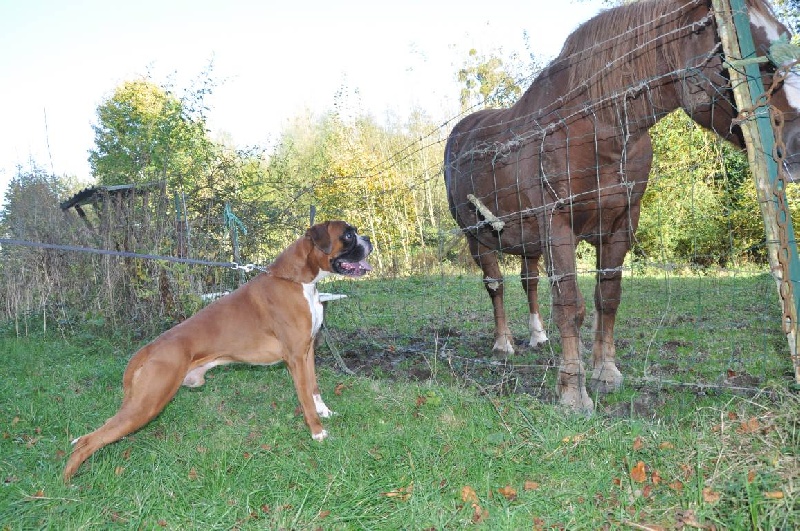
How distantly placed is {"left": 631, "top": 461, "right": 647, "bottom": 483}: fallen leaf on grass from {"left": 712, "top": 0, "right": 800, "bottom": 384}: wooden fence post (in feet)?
2.67

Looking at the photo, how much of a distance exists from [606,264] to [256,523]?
3089 mm

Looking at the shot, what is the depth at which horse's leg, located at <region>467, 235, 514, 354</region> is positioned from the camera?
5945 mm

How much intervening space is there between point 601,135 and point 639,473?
7.04 feet

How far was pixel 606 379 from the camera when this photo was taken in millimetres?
4445

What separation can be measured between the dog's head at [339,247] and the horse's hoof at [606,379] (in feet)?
6.29

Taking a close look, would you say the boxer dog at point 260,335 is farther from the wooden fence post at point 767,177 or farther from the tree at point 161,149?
the tree at point 161,149

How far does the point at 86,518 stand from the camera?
8.79ft

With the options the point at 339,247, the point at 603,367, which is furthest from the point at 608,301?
the point at 339,247

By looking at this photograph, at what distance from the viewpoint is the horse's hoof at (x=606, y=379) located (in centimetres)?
433

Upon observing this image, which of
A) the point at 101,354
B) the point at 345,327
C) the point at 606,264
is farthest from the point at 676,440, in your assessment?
the point at 101,354

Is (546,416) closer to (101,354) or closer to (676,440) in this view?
(676,440)

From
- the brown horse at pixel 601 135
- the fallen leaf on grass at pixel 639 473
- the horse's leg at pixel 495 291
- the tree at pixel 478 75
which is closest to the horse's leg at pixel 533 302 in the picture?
the horse's leg at pixel 495 291

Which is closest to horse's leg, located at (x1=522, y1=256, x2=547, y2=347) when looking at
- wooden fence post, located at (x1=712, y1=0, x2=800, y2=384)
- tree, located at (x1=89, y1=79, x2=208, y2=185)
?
wooden fence post, located at (x1=712, y1=0, x2=800, y2=384)

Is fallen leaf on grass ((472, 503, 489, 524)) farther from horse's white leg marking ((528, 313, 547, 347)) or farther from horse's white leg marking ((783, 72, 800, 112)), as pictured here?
horse's white leg marking ((528, 313, 547, 347))
